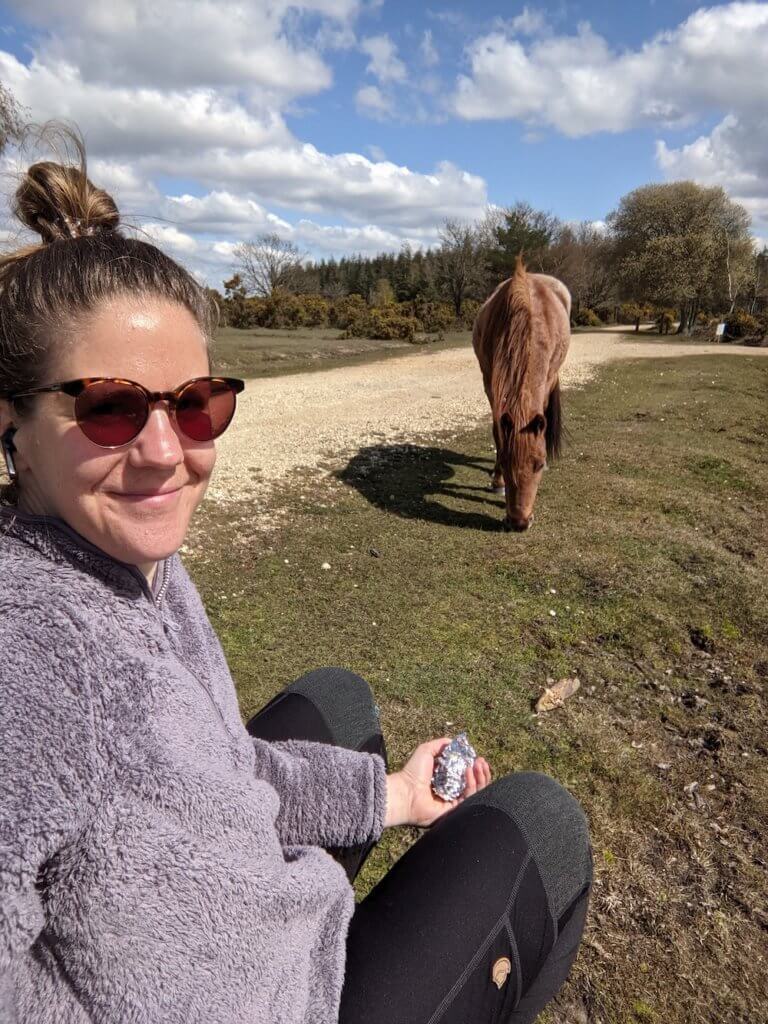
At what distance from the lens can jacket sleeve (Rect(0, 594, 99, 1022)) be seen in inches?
32.7

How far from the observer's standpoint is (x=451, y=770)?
1813 mm

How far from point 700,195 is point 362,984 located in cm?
3947

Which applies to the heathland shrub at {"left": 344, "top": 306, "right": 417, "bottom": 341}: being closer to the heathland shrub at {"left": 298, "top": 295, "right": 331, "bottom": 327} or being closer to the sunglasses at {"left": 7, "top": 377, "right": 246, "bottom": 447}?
the heathland shrub at {"left": 298, "top": 295, "right": 331, "bottom": 327}

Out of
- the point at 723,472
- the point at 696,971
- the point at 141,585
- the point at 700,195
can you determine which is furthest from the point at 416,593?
the point at 700,195

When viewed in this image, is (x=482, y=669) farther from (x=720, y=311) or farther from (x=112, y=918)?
(x=720, y=311)

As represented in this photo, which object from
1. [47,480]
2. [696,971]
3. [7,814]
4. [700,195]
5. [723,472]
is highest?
[700,195]

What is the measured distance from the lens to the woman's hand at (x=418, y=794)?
171 cm

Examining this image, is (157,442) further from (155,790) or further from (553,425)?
(553,425)

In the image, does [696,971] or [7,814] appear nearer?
[7,814]

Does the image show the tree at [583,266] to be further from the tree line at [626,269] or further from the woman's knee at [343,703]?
the woman's knee at [343,703]

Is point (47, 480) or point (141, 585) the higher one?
point (47, 480)

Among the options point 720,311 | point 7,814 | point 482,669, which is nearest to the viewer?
point 7,814

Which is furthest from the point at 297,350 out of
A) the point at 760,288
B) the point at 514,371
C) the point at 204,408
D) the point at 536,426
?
the point at 760,288

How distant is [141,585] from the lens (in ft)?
3.86
